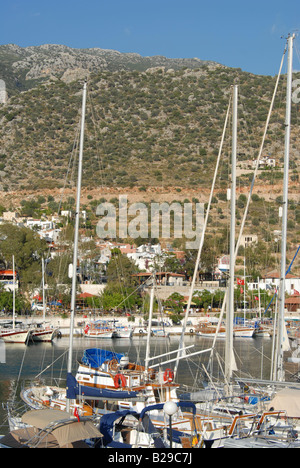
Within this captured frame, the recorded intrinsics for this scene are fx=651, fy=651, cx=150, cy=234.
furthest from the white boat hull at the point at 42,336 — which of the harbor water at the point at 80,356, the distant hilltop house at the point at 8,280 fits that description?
the distant hilltop house at the point at 8,280

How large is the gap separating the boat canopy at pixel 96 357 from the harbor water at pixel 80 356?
869 mm

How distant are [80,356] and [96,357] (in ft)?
51.1

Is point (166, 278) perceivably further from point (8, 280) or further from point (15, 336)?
point (15, 336)

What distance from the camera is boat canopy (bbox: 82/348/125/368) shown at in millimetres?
19984

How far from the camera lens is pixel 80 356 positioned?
35.5 m

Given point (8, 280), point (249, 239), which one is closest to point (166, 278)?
point (8, 280)

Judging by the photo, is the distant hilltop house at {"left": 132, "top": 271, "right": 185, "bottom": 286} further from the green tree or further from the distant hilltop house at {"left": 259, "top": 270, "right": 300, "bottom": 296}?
the green tree

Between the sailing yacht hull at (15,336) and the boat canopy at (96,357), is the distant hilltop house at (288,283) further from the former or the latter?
the boat canopy at (96,357)

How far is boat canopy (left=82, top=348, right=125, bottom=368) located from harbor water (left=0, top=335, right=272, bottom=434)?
869mm

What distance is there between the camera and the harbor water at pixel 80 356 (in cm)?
2558

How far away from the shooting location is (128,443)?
13.8m
